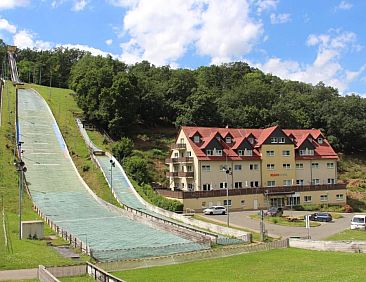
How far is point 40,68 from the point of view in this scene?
437 ft

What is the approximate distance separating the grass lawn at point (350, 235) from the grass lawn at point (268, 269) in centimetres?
740

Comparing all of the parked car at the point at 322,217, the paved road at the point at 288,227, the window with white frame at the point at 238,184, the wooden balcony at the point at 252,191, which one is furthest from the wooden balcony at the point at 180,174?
the parked car at the point at 322,217

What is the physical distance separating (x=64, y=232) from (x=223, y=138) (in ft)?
102

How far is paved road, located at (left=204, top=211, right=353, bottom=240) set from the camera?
4009 centimetres

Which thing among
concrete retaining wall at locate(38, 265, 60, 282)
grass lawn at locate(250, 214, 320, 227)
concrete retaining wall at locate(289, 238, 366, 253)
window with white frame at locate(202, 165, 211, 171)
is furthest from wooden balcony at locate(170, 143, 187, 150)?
concrete retaining wall at locate(38, 265, 60, 282)

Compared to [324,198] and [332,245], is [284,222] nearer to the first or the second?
[332,245]

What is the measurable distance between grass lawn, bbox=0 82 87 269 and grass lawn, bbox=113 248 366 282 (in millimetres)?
5474

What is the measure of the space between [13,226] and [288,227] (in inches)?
924

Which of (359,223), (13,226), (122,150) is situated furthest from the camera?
(122,150)

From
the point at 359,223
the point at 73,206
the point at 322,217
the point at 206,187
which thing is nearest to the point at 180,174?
the point at 206,187

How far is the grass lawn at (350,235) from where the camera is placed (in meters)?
38.1

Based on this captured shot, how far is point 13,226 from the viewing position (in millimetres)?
39781

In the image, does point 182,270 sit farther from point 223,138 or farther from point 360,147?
point 360,147

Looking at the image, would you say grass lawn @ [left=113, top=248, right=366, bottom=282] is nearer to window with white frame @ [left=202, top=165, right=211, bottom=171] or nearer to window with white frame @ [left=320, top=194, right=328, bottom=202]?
window with white frame @ [left=202, top=165, right=211, bottom=171]
